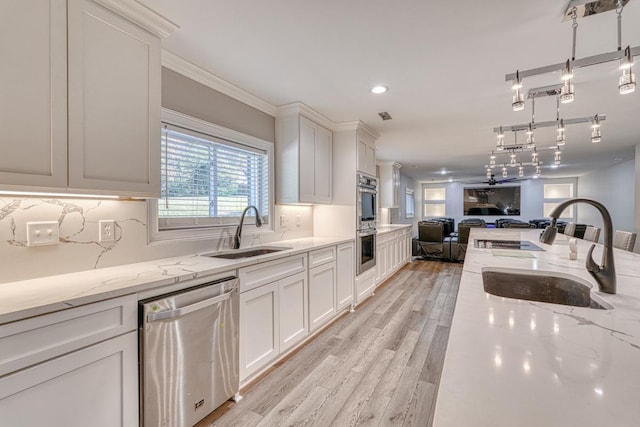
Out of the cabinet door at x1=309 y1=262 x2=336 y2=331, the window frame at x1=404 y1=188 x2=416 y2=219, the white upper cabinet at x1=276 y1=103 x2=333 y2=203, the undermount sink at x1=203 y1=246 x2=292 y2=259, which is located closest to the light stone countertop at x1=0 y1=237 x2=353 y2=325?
the undermount sink at x1=203 y1=246 x2=292 y2=259

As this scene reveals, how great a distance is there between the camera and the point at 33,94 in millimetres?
1223

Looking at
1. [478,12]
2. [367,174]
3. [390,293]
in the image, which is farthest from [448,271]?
[478,12]

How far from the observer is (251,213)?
9.48 feet

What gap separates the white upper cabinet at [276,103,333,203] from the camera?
302 cm

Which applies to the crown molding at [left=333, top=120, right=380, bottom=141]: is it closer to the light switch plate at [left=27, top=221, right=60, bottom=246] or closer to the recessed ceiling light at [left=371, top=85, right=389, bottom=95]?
the recessed ceiling light at [left=371, top=85, right=389, bottom=95]

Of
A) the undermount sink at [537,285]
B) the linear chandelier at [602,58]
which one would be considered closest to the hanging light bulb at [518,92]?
the linear chandelier at [602,58]

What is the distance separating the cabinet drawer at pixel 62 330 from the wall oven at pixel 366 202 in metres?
2.75

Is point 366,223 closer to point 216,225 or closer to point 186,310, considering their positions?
point 216,225

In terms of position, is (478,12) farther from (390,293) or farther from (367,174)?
(390,293)

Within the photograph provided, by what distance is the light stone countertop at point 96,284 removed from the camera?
1.08m

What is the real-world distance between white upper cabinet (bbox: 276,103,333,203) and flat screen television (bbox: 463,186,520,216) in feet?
31.4

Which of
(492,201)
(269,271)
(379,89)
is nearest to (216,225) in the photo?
(269,271)

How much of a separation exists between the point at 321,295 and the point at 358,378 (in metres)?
0.89

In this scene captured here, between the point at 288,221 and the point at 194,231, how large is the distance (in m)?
1.22
